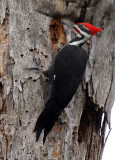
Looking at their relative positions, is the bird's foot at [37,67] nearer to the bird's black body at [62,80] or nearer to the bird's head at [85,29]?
the bird's black body at [62,80]

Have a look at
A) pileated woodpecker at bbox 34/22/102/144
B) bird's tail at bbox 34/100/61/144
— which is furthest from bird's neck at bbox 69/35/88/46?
bird's tail at bbox 34/100/61/144

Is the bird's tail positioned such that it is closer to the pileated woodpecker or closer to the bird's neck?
the pileated woodpecker

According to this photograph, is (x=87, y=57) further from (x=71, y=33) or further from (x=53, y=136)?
(x=53, y=136)

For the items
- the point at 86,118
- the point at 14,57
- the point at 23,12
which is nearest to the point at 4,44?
the point at 14,57

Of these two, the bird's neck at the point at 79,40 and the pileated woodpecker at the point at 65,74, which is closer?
the pileated woodpecker at the point at 65,74

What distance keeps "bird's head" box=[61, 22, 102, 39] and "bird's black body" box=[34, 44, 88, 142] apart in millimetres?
188

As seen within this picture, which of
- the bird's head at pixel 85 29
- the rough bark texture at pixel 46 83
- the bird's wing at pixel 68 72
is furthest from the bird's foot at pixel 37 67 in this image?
the bird's head at pixel 85 29

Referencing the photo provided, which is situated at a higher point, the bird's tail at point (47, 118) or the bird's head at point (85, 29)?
the bird's head at point (85, 29)

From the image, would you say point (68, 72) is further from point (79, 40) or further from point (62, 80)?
point (79, 40)

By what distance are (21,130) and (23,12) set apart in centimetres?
132

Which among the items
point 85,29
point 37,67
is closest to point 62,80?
point 37,67

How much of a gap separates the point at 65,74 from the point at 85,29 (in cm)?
60

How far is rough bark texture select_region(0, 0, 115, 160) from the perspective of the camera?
3.62 m

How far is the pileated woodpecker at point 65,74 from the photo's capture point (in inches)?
144
